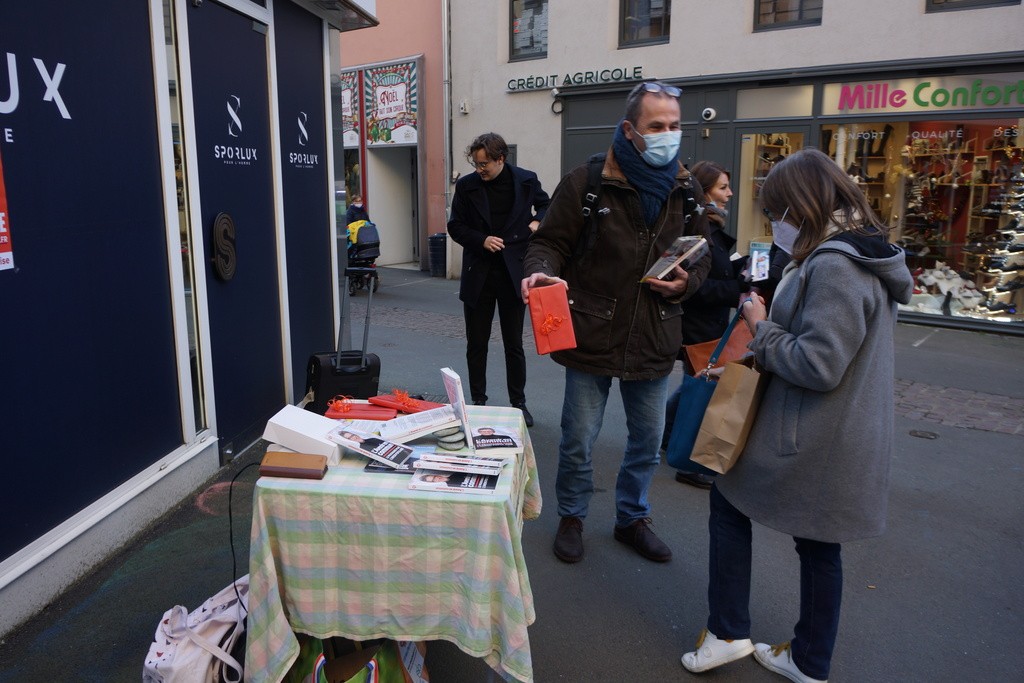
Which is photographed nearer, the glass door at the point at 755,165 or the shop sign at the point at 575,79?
the glass door at the point at 755,165

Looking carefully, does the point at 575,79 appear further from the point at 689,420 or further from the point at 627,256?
the point at 689,420

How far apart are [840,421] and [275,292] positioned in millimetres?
3810

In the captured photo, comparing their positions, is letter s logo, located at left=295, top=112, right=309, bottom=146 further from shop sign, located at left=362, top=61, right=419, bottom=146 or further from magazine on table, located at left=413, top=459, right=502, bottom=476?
shop sign, located at left=362, top=61, right=419, bottom=146

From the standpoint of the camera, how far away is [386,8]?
14625 mm

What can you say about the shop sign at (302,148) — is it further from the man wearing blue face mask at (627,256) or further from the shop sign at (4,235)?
the man wearing blue face mask at (627,256)

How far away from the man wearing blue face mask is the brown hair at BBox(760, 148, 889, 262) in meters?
0.78

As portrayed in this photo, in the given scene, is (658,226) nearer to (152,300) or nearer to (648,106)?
(648,106)

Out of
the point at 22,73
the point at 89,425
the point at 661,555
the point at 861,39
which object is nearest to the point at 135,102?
the point at 22,73

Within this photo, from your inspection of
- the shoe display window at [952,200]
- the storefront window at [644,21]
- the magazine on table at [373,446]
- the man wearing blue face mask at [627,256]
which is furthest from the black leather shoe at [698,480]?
the storefront window at [644,21]

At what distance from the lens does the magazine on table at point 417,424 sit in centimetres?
256

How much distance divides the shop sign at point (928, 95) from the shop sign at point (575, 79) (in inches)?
111

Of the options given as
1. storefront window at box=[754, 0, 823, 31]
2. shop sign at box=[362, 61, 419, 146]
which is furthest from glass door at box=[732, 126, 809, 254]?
shop sign at box=[362, 61, 419, 146]

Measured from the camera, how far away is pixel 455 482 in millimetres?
2230

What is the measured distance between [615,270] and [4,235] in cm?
229
